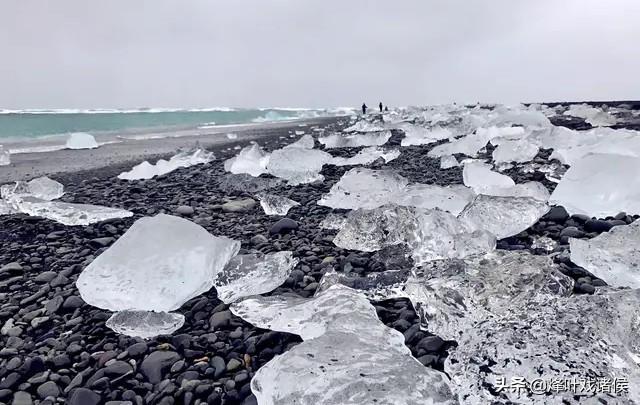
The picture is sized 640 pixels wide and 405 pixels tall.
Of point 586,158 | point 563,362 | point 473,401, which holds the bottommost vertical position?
point 473,401

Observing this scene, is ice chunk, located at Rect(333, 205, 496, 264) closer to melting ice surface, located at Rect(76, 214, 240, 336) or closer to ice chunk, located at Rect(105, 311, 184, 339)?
melting ice surface, located at Rect(76, 214, 240, 336)

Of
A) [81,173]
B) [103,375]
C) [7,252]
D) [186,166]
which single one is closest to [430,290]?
[103,375]

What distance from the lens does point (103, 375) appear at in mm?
1528

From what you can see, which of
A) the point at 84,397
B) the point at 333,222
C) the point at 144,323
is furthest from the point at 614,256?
the point at 84,397

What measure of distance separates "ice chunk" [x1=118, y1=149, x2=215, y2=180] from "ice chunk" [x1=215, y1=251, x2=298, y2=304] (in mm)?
4110

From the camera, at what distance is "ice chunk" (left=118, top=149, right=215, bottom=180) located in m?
5.79

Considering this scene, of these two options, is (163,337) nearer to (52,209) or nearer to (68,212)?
(68,212)

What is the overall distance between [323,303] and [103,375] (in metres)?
0.92

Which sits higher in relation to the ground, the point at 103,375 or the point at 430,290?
the point at 430,290

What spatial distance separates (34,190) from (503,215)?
189 inches

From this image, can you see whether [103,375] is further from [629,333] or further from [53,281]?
[629,333]

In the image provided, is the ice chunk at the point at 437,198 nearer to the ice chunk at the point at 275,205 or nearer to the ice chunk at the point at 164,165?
the ice chunk at the point at 275,205

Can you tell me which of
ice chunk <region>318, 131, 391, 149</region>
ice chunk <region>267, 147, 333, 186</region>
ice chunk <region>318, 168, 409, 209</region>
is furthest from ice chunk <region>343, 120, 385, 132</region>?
ice chunk <region>318, 168, 409, 209</region>

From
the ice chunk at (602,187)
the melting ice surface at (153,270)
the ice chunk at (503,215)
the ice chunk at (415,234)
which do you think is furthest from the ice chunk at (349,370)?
the ice chunk at (602,187)
